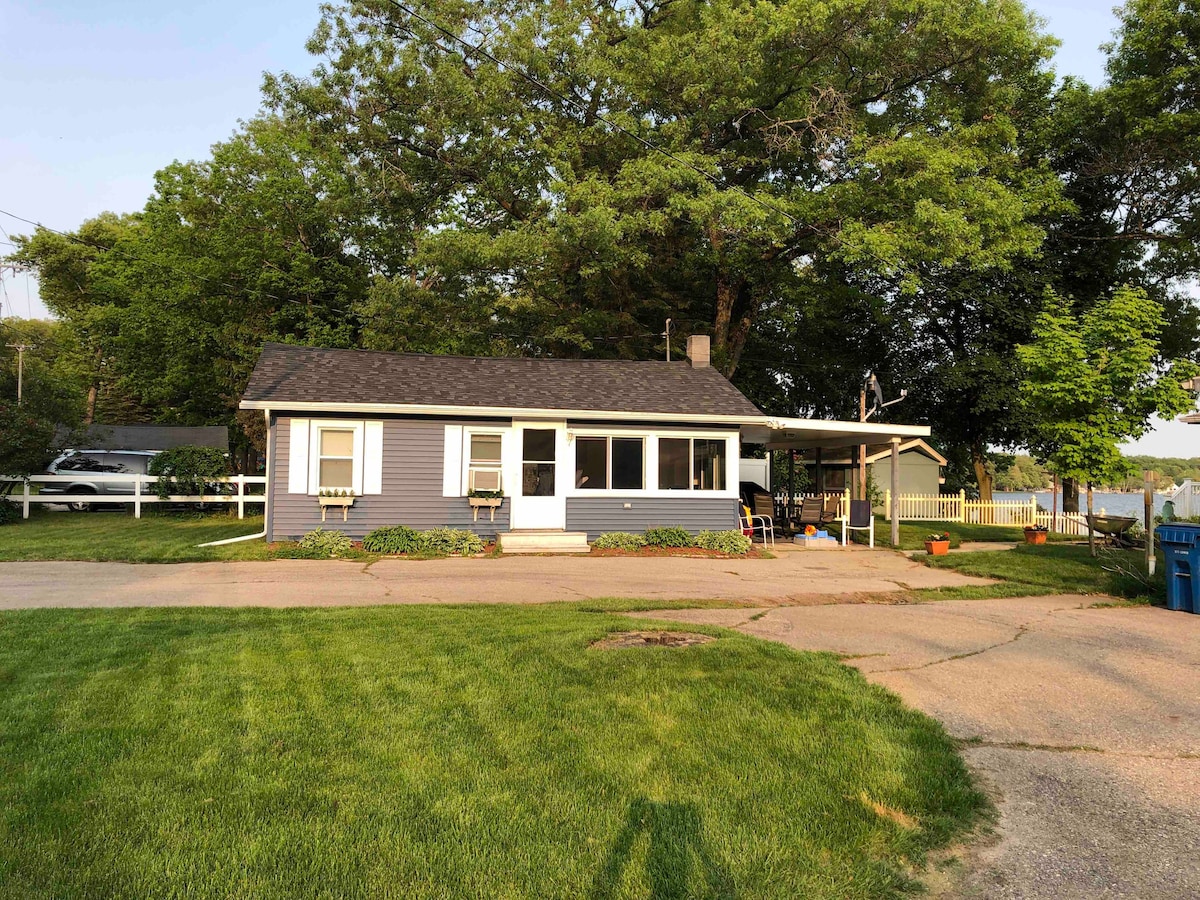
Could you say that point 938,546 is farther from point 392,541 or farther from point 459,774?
point 459,774

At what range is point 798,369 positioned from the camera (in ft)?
110

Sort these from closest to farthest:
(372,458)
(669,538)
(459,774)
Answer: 1. (459,774)
2. (372,458)
3. (669,538)

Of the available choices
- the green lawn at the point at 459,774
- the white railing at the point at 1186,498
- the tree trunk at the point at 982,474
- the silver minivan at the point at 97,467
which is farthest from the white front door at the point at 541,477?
the tree trunk at the point at 982,474

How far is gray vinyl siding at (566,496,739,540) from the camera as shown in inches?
615

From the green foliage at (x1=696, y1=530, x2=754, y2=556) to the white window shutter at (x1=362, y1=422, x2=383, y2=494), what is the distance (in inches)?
250

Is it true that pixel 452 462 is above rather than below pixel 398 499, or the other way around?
above

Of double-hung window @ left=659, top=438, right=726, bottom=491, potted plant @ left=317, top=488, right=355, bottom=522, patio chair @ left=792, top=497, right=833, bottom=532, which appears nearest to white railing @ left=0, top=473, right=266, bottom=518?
potted plant @ left=317, top=488, right=355, bottom=522

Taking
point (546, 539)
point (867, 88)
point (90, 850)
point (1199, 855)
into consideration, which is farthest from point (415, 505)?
point (867, 88)

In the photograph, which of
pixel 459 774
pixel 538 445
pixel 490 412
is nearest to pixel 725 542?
pixel 538 445

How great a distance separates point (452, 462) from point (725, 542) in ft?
18.3

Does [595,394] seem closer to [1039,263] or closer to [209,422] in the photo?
[1039,263]

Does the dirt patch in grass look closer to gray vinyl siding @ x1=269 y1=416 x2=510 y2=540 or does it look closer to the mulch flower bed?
the mulch flower bed

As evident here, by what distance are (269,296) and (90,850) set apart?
3087 cm

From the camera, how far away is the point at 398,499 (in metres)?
14.7
